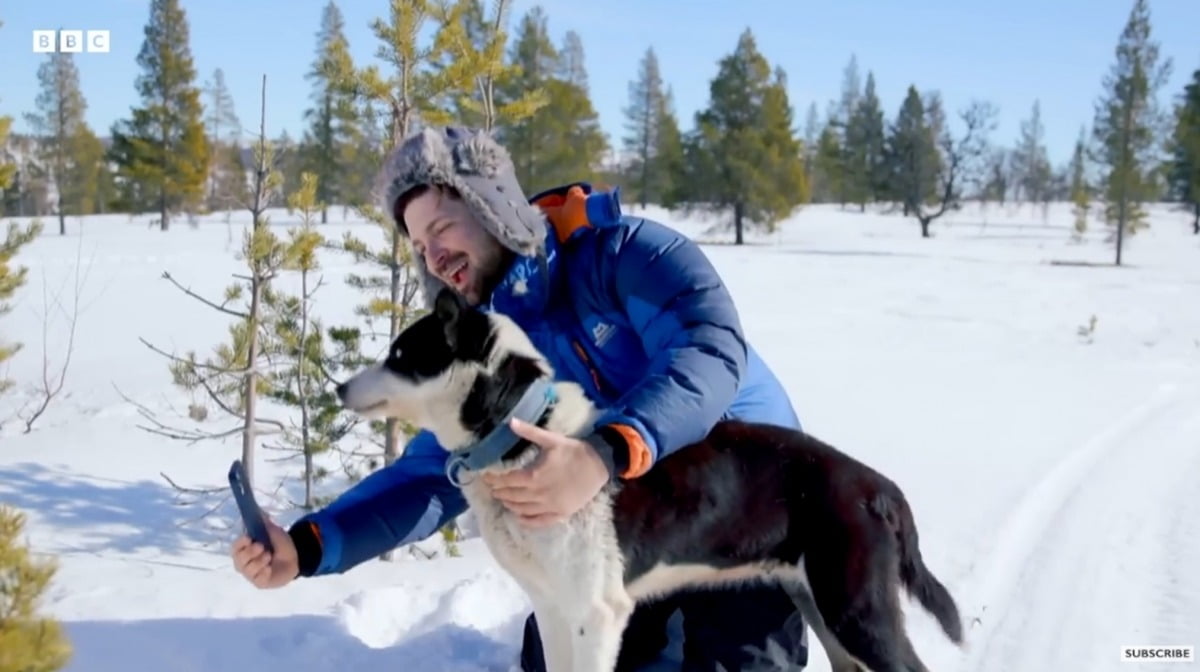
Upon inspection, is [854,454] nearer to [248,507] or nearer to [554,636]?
[554,636]

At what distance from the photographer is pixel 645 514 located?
2949 millimetres

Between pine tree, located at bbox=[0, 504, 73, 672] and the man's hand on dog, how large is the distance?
115cm

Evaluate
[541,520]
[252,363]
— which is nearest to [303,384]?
[252,363]

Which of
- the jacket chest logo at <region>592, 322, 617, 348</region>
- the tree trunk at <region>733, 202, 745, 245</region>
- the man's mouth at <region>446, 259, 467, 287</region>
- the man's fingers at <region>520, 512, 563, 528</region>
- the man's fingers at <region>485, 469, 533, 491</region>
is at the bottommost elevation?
the man's fingers at <region>520, 512, 563, 528</region>

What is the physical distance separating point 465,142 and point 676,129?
4679 centimetres

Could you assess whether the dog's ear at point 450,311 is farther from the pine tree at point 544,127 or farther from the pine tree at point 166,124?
the pine tree at point 166,124

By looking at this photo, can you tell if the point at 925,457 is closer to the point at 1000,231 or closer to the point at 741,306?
the point at 741,306

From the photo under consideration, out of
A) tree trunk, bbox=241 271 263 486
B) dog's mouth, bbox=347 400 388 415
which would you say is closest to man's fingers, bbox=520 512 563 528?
dog's mouth, bbox=347 400 388 415

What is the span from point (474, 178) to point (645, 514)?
1.20 meters

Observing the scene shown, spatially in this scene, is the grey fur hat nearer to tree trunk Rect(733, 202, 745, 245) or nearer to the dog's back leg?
the dog's back leg

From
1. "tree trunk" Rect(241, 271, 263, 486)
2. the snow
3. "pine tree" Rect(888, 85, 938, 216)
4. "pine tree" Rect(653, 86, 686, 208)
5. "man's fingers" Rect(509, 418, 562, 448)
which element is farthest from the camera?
"pine tree" Rect(888, 85, 938, 216)

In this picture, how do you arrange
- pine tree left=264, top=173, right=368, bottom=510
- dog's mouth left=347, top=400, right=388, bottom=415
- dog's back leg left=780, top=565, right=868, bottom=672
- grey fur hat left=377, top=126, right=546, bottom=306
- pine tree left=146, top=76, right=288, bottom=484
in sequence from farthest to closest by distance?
pine tree left=264, top=173, right=368, bottom=510 < pine tree left=146, top=76, right=288, bottom=484 < dog's back leg left=780, top=565, right=868, bottom=672 < grey fur hat left=377, top=126, right=546, bottom=306 < dog's mouth left=347, top=400, right=388, bottom=415

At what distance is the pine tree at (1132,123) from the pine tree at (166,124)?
120ft

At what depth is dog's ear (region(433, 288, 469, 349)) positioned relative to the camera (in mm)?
2697
